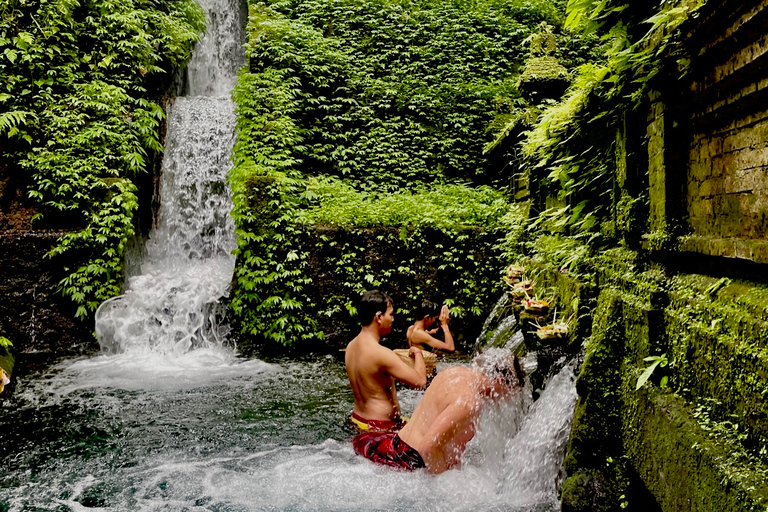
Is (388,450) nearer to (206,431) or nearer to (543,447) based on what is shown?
(543,447)

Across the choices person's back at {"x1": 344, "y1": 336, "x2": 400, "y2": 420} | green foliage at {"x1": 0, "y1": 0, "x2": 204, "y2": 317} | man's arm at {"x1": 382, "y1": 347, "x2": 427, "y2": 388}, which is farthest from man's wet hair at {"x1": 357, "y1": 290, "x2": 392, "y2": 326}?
green foliage at {"x1": 0, "y1": 0, "x2": 204, "y2": 317}

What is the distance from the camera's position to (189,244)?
10.7 meters

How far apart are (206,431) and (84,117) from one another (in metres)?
7.71

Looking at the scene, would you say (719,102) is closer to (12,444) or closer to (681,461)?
(681,461)

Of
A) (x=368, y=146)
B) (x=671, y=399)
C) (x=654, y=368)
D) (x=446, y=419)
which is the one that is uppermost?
(x=368, y=146)

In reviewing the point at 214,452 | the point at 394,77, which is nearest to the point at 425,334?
the point at 214,452

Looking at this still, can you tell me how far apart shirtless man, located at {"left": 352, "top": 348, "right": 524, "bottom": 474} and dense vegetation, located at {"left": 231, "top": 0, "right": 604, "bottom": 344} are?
4435 mm

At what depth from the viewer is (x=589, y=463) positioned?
3229 millimetres

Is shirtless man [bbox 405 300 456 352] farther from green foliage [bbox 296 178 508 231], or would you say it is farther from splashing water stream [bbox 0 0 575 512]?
green foliage [bbox 296 178 508 231]

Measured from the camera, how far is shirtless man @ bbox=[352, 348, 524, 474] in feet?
13.3

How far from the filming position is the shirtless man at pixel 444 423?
4.06m

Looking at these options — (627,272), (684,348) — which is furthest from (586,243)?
(684,348)

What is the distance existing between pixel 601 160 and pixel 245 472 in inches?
160

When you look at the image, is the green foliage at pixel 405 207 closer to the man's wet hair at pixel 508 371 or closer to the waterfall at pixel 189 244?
the waterfall at pixel 189 244
